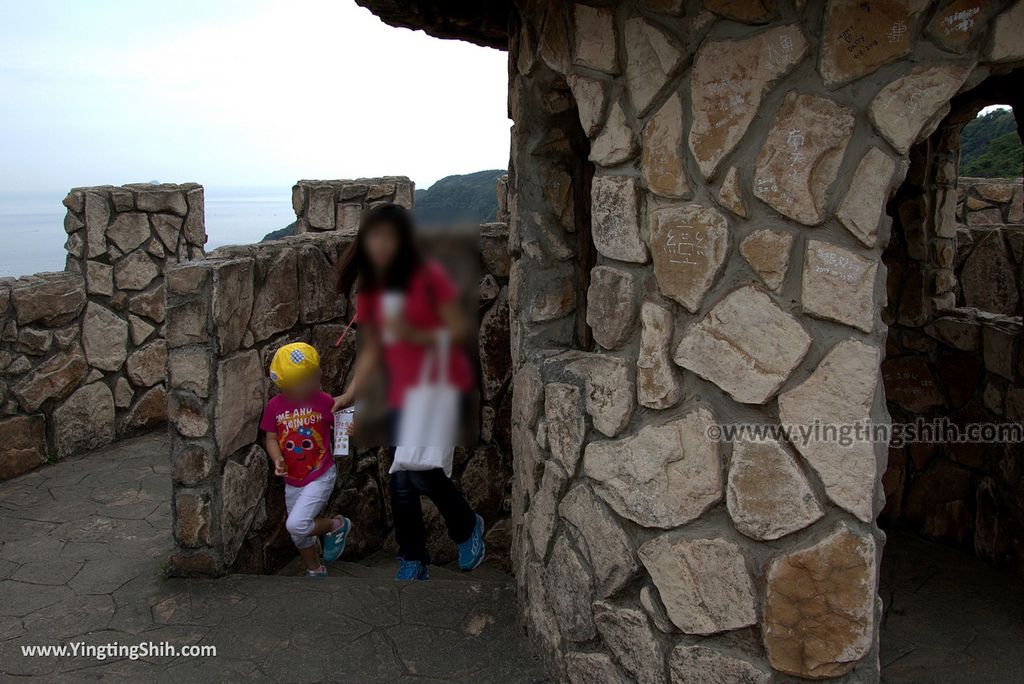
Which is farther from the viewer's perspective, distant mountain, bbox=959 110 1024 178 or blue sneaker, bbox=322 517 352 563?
distant mountain, bbox=959 110 1024 178

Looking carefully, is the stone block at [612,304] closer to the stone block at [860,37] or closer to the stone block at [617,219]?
the stone block at [617,219]

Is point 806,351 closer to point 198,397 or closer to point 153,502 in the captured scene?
point 198,397

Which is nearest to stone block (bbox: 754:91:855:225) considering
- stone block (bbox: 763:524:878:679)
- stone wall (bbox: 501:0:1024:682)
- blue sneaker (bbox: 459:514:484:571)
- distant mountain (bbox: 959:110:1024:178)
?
stone wall (bbox: 501:0:1024:682)

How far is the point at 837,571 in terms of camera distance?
2420 mm

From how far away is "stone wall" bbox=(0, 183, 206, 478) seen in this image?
5852 mm

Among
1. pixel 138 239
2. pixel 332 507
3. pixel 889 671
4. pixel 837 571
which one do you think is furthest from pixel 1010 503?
pixel 138 239

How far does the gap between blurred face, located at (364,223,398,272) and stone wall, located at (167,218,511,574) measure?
99cm

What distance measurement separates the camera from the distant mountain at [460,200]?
3189 millimetres

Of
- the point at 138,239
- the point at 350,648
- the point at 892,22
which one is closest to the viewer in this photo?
the point at 892,22

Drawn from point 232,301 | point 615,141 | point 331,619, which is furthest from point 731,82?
point 331,619

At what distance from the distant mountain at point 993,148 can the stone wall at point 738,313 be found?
30.5ft

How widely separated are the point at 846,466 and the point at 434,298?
1564 millimetres

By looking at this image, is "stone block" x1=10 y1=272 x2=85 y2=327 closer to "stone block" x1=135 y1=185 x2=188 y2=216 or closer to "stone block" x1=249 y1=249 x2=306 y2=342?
"stone block" x1=135 y1=185 x2=188 y2=216

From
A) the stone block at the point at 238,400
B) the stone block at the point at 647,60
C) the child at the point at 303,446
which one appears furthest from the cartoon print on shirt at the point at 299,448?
the stone block at the point at 647,60
